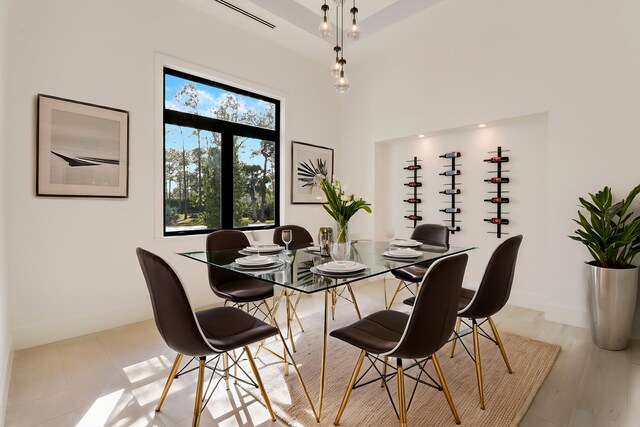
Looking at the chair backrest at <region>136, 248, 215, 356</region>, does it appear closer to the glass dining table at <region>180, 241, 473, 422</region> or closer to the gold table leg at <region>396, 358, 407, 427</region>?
the glass dining table at <region>180, 241, 473, 422</region>

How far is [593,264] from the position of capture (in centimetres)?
279

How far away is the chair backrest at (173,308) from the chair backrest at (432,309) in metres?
0.87

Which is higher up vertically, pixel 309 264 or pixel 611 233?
pixel 611 233

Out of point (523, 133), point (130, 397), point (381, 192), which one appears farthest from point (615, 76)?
point (130, 397)

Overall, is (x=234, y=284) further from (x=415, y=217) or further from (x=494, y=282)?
(x=415, y=217)

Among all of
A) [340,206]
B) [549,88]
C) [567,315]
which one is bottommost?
[567,315]

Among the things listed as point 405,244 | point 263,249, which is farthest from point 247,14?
point 405,244

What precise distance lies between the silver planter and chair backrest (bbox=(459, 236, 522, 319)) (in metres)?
1.26

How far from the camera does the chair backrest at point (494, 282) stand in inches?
72.3

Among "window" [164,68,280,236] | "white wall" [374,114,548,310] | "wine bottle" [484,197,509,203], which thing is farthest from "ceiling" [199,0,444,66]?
"wine bottle" [484,197,509,203]

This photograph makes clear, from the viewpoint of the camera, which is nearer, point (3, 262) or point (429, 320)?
point (429, 320)

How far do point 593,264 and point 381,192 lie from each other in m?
2.69

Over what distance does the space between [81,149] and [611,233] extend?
4.48 metres

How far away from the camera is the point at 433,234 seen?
326 cm
